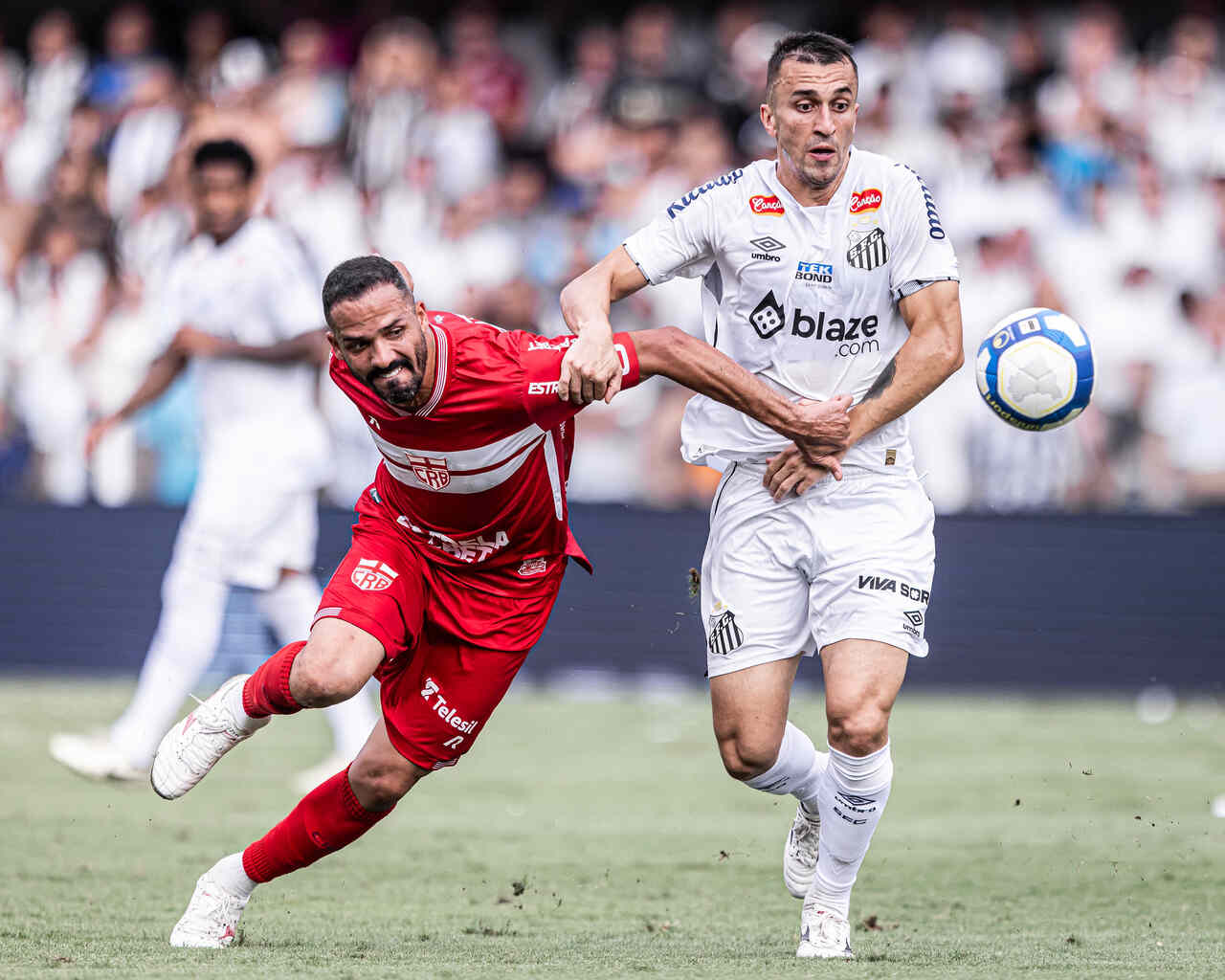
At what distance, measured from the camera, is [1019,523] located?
12641 millimetres

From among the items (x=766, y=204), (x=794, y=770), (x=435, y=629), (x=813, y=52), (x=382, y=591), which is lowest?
(x=794, y=770)

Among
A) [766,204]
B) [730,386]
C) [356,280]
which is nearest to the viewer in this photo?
[356,280]

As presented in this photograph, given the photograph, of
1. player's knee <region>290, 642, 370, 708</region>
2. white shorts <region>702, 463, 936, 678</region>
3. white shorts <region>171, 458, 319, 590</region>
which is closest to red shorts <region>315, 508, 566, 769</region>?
player's knee <region>290, 642, 370, 708</region>

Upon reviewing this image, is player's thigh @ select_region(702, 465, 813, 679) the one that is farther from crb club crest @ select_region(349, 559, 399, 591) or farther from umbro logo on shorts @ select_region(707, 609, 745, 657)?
crb club crest @ select_region(349, 559, 399, 591)

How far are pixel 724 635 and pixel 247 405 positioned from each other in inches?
167

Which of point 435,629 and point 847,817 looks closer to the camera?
point 847,817

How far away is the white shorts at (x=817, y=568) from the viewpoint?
5.95 metres

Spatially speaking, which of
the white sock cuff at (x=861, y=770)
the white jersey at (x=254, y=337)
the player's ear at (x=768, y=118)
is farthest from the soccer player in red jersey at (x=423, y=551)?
the white jersey at (x=254, y=337)

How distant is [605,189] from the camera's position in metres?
14.2

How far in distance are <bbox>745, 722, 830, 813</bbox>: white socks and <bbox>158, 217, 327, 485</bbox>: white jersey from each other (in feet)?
13.4

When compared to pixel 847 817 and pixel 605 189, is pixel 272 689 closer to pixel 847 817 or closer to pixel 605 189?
pixel 847 817

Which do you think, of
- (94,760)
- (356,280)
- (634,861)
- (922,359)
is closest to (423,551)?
(356,280)

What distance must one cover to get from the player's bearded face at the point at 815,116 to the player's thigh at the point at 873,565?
1.09 m

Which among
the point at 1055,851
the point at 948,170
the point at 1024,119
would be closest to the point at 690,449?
the point at 1055,851
